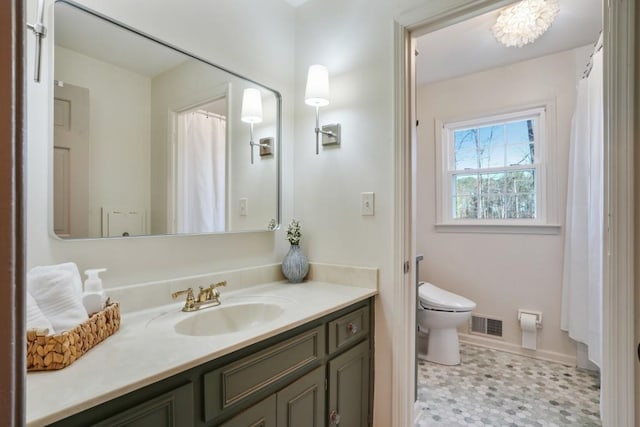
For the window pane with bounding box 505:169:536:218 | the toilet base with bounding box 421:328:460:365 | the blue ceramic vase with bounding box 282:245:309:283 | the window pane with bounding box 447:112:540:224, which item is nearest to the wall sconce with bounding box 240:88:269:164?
the blue ceramic vase with bounding box 282:245:309:283

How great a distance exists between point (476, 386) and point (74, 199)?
249 cm

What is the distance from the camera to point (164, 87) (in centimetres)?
138

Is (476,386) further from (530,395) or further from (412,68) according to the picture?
(412,68)

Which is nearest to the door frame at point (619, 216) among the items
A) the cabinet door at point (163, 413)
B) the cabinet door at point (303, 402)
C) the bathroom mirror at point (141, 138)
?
the cabinet door at point (303, 402)

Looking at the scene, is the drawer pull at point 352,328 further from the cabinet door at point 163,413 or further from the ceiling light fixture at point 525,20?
the ceiling light fixture at point 525,20

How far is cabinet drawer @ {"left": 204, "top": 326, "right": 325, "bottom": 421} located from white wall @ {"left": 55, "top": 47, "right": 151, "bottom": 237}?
0.69 m

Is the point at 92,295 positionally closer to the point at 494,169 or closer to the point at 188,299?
the point at 188,299

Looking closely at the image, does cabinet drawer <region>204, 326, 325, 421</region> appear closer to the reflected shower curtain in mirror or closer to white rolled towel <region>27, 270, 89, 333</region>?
white rolled towel <region>27, 270, 89, 333</region>

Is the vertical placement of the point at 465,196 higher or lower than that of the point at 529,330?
higher

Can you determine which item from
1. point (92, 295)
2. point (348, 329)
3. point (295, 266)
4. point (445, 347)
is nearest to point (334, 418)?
point (348, 329)

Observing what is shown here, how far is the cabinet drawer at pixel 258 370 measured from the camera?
91 centimetres

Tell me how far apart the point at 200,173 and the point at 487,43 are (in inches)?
89.5

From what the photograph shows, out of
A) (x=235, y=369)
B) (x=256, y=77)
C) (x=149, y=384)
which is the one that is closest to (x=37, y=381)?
(x=149, y=384)

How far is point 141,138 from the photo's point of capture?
4.28 feet
